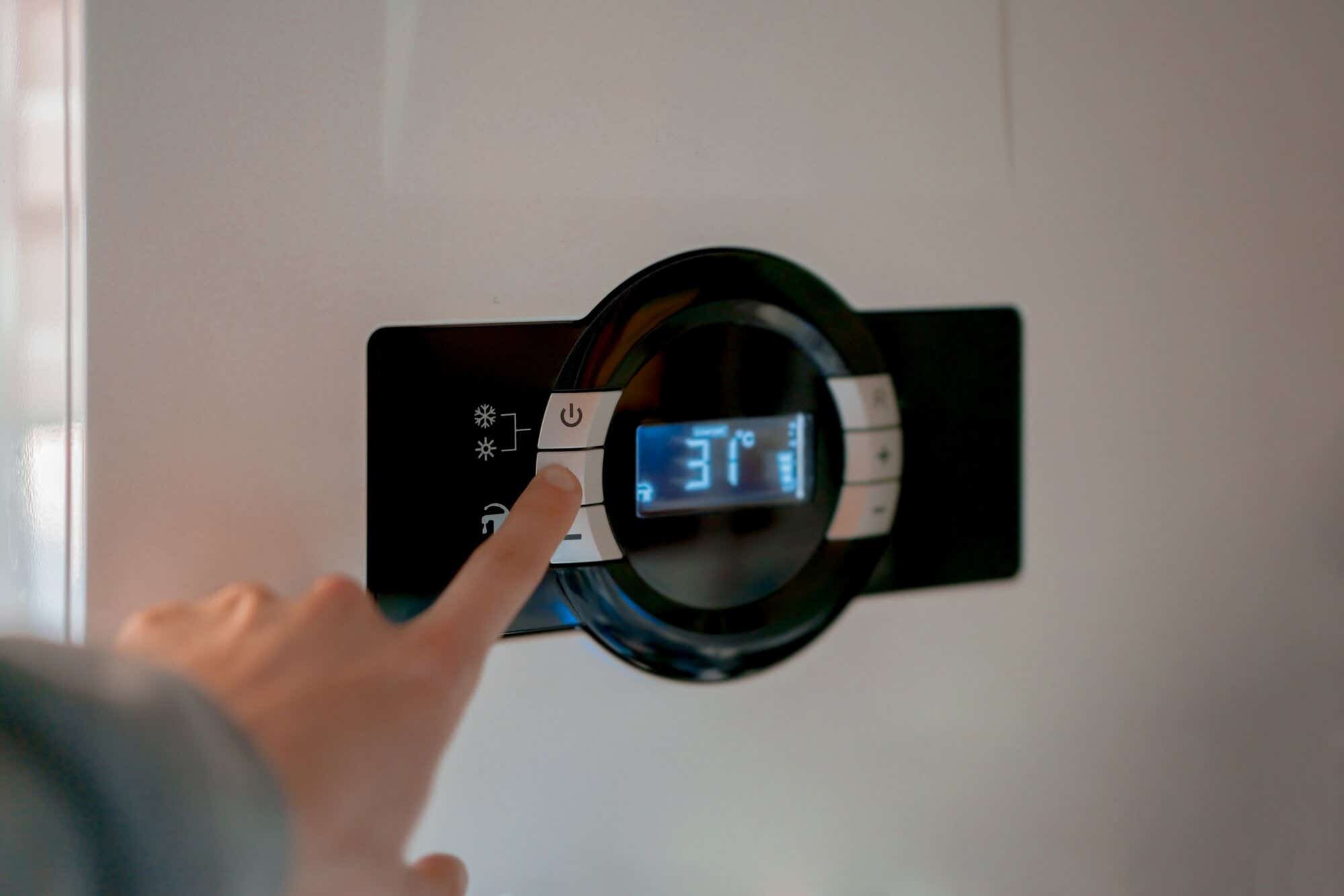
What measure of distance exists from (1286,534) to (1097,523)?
0.11 metres

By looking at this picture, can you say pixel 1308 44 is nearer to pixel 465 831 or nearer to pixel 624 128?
pixel 624 128

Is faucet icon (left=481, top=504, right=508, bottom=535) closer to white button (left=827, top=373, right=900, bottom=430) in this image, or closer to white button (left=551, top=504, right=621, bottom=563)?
white button (left=551, top=504, right=621, bottom=563)

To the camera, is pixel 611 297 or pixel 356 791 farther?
pixel 611 297

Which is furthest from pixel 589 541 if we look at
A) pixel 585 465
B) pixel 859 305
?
pixel 859 305

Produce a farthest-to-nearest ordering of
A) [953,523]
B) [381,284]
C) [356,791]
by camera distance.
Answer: [953,523] → [381,284] → [356,791]

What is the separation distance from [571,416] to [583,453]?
13mm

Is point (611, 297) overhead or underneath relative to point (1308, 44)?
underneath

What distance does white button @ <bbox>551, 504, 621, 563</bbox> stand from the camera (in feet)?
1.37

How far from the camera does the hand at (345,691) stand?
0.26 m

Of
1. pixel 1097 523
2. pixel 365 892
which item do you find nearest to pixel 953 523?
pixel 1097 523

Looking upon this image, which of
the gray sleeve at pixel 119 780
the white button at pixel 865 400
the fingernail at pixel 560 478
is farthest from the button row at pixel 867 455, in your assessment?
the gray sleeve at pixel 119 780

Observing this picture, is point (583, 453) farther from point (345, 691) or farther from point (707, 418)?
point (345, 691)

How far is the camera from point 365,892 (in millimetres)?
275

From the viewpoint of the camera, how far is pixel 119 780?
0.23 meters
